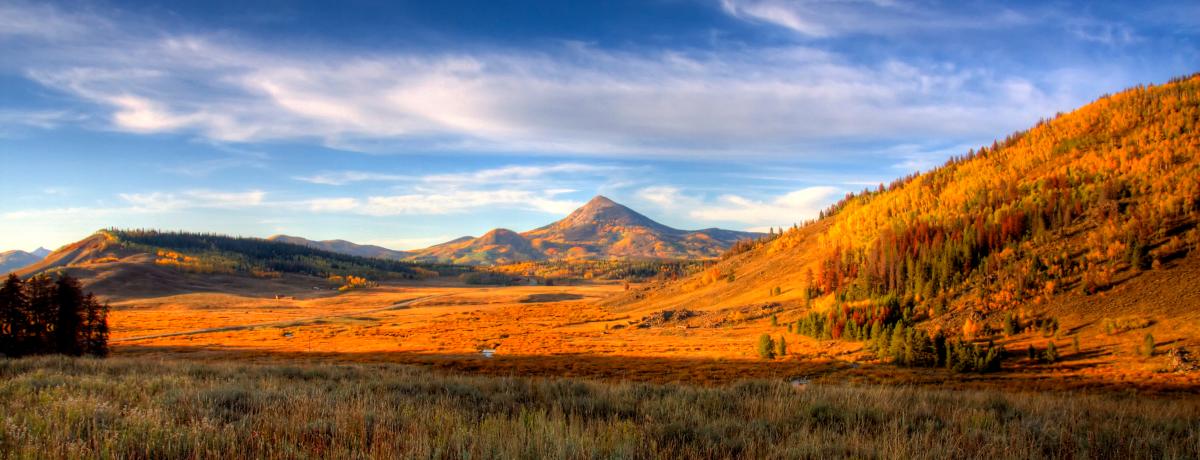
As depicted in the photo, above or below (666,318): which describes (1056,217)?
above

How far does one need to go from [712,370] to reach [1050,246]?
1459 inches

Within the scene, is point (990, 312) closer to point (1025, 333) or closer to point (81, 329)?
point (1025, 333)

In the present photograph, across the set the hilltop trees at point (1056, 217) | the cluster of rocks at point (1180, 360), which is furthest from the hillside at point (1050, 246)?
the cluster of rocks at point (1180, 360)

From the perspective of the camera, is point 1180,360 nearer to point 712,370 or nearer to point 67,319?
point 712,370

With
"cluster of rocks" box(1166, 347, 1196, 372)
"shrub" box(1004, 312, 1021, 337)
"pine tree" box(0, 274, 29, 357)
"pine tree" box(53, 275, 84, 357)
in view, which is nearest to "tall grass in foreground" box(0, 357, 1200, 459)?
"cluster of rocks" box(1166, 347, 1196, 372)

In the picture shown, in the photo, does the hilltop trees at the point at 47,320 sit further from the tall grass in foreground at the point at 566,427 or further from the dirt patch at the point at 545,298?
the dirt patch at the point at 545,298

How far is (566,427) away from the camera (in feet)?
26.2

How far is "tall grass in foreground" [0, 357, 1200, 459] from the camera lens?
6371mm

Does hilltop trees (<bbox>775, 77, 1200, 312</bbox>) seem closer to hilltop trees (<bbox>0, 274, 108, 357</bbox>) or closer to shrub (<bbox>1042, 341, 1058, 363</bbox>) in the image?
shrub (<bbox>1042, 341, 1058, 363</bbox>)

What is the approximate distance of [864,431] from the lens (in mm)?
7840

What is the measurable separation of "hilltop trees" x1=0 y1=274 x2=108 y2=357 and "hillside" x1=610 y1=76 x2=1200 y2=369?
74718 mm

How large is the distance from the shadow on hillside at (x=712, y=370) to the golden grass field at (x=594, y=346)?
0.12m

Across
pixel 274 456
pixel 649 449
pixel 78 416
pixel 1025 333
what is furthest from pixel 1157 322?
pixel 78 416

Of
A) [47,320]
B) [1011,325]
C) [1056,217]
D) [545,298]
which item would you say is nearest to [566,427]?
[1011,325]
